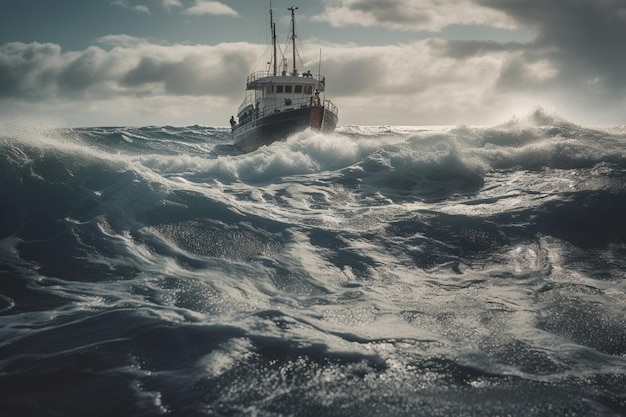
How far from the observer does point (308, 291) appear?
630cm

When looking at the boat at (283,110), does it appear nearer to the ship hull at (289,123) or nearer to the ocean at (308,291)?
the ship hull at (289,123)

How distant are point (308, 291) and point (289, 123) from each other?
74.8 feet

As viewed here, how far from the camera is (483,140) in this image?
18828 millimetres

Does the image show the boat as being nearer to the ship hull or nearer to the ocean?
the ship hull

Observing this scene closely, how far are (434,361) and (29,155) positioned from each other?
12.1 m

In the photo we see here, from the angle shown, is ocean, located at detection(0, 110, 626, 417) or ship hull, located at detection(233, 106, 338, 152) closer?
ocean, located at detection(0, 110, 626, 417)

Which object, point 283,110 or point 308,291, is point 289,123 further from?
point 308,291

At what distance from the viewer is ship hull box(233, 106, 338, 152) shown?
2752cm

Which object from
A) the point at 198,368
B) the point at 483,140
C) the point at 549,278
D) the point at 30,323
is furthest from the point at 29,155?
the point at 483,140

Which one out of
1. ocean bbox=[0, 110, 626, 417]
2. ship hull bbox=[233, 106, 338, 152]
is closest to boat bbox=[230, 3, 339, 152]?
ship hull bbox=[233, 106, 338, 152]

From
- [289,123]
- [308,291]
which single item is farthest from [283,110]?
[308,291]

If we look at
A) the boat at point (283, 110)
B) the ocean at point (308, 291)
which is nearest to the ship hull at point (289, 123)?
the boat at point (283, 110)

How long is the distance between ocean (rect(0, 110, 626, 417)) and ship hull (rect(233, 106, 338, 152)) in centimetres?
1385

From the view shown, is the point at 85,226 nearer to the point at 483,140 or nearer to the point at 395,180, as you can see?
the point at 395,180
